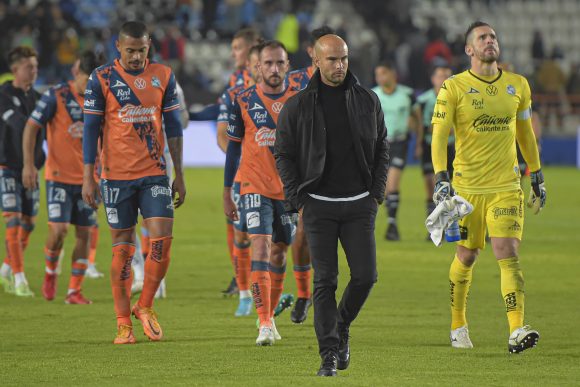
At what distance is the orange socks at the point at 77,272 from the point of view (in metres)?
12.1

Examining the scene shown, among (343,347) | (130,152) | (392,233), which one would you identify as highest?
(130,152)

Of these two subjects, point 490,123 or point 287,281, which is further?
point 287,281

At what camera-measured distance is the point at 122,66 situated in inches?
379

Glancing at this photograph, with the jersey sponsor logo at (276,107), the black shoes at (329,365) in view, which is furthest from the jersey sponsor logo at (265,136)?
the black shoes at (329,365)

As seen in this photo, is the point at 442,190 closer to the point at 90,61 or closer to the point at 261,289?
the point at 261,289

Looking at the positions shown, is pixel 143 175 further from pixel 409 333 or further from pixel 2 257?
pixel 2 257

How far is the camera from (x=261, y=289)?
9.70 meters

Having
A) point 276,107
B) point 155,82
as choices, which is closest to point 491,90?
point 276,107

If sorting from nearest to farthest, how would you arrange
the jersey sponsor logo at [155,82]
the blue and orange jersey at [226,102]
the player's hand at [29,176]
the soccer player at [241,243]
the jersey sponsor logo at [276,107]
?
1. the jersey sponsor logo at [155,82]
2. the jersey sponsor logo at [276,107]
3. the soccer player at [241,243]
4. the blue and orange jersey at [226,102]
5. the player's hand at [29,176]

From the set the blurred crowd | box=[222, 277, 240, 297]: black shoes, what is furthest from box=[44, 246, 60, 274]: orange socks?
the blurred crowd

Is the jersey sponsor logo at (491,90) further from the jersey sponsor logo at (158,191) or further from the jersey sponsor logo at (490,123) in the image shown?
the jersey sponsor logo at (158,191)

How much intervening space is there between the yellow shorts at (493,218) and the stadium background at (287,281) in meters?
0.83

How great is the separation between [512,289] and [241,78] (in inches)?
170

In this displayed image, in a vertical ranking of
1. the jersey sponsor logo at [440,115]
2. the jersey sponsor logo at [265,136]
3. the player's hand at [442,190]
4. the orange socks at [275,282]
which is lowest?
the orange socks at [275,282]
